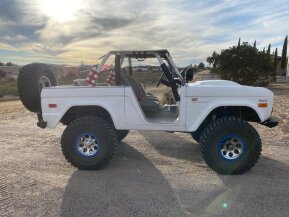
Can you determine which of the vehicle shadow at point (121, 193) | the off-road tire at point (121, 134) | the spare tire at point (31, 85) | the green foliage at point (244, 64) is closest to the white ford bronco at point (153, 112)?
the spare tire at point (31, 85)

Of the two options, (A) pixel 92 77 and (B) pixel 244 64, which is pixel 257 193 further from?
(B) pixel 244 64

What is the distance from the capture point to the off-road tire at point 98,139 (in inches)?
205

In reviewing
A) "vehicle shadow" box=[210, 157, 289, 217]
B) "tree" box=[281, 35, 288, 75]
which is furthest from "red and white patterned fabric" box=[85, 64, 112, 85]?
"tree" box=[281, 35, 288, 75]

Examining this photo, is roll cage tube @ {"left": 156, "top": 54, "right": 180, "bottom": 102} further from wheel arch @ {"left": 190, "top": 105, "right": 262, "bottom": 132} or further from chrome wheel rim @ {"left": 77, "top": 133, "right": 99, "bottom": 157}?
chrome wheel rim @ {"left": 77, "top": 133, "right": 99, "bottom": 157}

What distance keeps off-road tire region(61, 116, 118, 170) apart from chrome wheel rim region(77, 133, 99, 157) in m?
0.06

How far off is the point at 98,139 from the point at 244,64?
62.7 feet

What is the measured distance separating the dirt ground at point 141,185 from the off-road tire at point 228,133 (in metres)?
0.16

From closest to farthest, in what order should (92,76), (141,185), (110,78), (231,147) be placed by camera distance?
(141,185), (231,147), (92,76), (110,78)

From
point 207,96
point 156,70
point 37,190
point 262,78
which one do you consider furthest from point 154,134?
point 262,78

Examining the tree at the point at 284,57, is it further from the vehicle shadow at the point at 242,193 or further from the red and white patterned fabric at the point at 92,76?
the red and white patterned fabric at the point at 92,76

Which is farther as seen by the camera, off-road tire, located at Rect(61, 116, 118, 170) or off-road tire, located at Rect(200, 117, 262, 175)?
off-road tire, located at Rect(61, 116, 118, 170)

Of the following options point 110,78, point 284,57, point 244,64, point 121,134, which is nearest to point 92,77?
point 110,78

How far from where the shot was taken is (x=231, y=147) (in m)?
5.11

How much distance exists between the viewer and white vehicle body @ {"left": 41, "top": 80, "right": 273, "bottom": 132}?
16.5 feet
